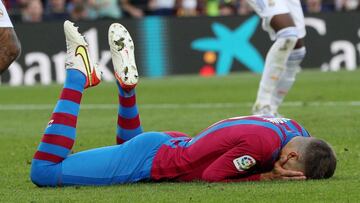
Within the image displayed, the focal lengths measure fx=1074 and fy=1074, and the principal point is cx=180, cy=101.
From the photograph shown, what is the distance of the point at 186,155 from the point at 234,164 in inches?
16.9

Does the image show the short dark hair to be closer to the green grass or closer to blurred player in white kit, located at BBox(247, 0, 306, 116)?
the green grass

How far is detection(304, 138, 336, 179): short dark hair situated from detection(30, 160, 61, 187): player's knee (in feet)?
6.05

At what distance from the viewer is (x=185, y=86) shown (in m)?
20.6

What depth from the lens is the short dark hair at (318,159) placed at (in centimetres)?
766

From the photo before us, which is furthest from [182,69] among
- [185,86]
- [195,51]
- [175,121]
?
[175,121]

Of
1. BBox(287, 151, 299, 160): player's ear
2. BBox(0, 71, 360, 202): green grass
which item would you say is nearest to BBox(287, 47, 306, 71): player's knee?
BBox(0, 71, 360, 202): green grass

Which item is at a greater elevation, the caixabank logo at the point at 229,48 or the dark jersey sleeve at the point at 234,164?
the dark jersey sleeve at the point at 234,164

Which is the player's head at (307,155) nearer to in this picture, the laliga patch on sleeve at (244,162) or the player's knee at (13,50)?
the laliga patch on sleeve at (244,162)

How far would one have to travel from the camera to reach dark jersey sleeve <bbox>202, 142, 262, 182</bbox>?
7.53 m

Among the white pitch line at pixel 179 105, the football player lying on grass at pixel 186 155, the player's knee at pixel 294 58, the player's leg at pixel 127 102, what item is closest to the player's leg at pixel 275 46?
the player's knee at pixel 294 58

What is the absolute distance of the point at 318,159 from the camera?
7734 millimetres

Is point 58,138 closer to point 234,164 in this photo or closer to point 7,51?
point 234,164

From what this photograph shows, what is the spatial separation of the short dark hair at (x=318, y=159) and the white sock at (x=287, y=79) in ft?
16.2

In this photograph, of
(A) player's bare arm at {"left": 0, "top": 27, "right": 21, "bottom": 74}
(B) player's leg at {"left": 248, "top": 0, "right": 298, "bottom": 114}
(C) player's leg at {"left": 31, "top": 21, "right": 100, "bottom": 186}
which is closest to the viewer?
(C) player's leg at {"left": 31, "top": 21, "right": 100, "bottom": 186}
